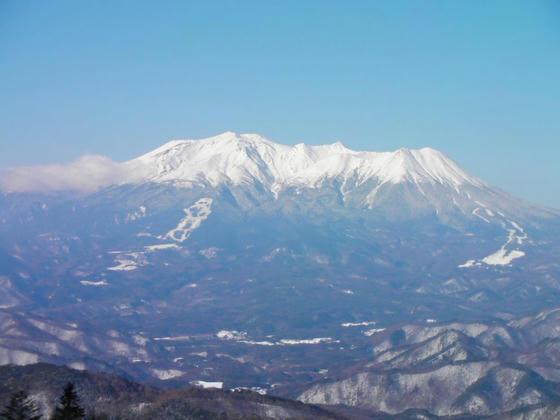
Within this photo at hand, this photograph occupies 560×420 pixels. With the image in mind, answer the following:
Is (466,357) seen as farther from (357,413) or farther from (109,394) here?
(109,394)

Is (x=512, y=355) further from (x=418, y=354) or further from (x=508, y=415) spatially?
(x=508, y=415)

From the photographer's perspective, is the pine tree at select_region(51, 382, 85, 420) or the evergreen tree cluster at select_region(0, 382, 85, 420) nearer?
the evergreen tree cluster at select_region(0, 382, 85, 420)

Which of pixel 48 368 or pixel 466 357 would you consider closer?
pixel 48 368

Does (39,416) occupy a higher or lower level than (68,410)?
lower

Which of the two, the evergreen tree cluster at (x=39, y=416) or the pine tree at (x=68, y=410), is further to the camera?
the pine tree at (x=68, y=410)

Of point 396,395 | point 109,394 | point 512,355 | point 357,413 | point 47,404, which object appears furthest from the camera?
point 512,355

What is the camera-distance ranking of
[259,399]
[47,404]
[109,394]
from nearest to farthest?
[47,404]
[109,394]
[259,399]

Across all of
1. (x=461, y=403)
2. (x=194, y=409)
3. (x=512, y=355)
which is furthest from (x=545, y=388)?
(x=194, y=409)

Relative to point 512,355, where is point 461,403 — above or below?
below

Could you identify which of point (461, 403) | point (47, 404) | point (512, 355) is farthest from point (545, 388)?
point (47, 404)
